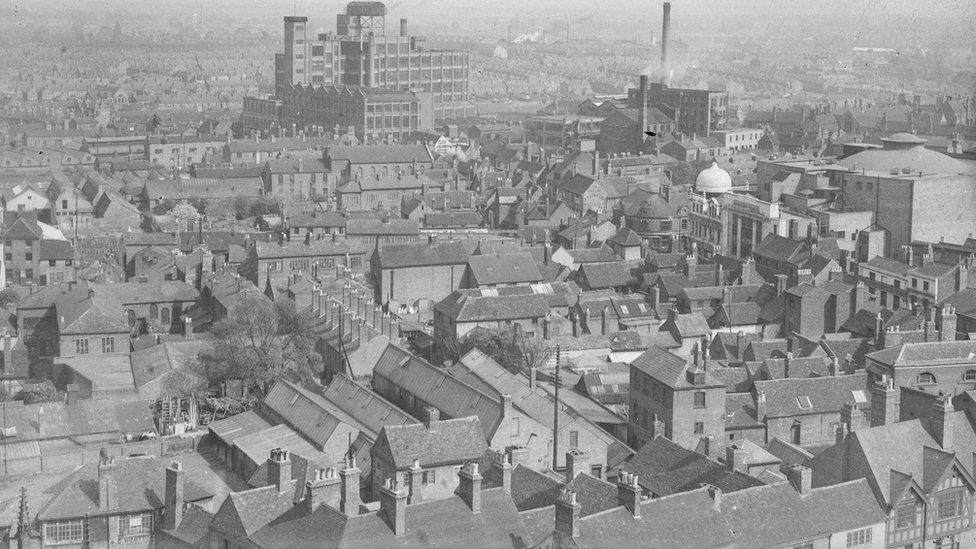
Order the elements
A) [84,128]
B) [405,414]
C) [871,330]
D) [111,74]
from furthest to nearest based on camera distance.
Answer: [111,74] → [84,128] → [871,330] → [405,414]

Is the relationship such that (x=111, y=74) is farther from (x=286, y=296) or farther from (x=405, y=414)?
(x=405, y=414)

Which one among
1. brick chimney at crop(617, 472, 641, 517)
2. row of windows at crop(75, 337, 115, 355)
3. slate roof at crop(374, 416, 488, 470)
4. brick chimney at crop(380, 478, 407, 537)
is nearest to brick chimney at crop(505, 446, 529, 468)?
slate roof at crop(374, 416, 488, 470)

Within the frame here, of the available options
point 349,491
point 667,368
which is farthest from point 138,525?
point 667,368

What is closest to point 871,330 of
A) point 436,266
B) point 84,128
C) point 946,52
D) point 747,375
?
point 747,375

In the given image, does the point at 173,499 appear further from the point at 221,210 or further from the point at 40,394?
the point at 221,210

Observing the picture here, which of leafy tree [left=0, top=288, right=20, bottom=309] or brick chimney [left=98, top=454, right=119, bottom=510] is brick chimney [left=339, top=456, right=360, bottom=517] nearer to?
brick chimney [left=98, top=454, right=119, bottom=510]

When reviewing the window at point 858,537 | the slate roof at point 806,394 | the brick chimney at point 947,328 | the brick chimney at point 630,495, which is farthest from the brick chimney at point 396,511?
the brick chimney at point 947,328

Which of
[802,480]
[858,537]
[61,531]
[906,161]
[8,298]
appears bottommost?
[61,531]
